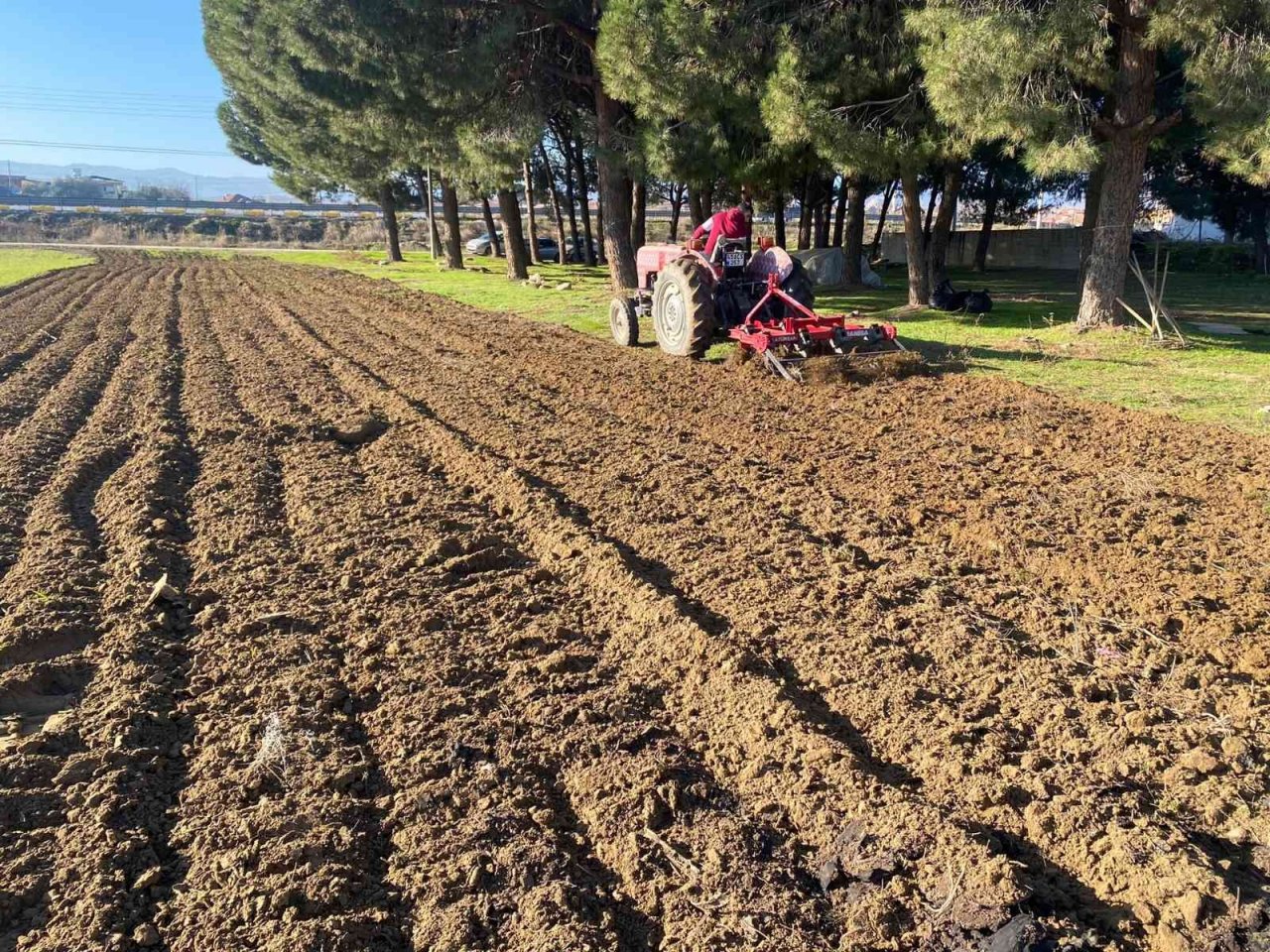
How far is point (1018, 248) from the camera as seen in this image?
33719mm

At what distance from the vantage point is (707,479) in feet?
19.1

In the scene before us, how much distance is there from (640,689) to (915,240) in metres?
13.7

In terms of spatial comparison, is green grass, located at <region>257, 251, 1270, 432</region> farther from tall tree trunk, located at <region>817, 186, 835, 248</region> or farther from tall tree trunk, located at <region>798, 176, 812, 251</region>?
tall tree trunk, located at <region>817, 186, 835, 248</region>

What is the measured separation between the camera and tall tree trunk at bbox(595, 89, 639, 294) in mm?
16047

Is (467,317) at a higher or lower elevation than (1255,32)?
lower

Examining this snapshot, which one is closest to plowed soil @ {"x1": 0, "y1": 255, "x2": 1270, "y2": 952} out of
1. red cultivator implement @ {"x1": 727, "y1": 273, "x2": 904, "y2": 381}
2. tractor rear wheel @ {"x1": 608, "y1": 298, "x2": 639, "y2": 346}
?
red cultivator implement @ {"x1": 727, "y1": 273, "x2": 904, "y2": 381}

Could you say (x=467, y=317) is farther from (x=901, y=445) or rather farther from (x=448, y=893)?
(x=448, y=893)

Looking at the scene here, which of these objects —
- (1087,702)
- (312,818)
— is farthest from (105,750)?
(1087,702)

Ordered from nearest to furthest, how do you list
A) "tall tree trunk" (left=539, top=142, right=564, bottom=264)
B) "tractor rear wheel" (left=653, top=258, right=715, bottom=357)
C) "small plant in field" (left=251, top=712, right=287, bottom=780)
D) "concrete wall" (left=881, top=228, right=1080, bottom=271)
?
1. "small plant in field" (left=251, top=712, right=287, bottom=780)
2. "tractor rear wheel" (left=653, top=258, right=715, bottom=357)
3. "concrete wall" (left=881, top=228, right=1080, bottom=271)
4. "tall tree trunk" (left=539, top=142, right=564, bottom=264)

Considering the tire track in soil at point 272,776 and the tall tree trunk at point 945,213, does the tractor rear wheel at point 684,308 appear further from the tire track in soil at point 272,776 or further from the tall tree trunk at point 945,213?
the tall tree trunk at point 945,213

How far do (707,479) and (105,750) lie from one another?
3740 mm

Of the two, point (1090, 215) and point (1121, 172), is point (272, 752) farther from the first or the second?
point (1090, 215)

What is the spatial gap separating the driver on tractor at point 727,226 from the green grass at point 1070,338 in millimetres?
1417

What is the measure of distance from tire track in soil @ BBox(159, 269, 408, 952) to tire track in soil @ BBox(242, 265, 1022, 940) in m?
1.21
